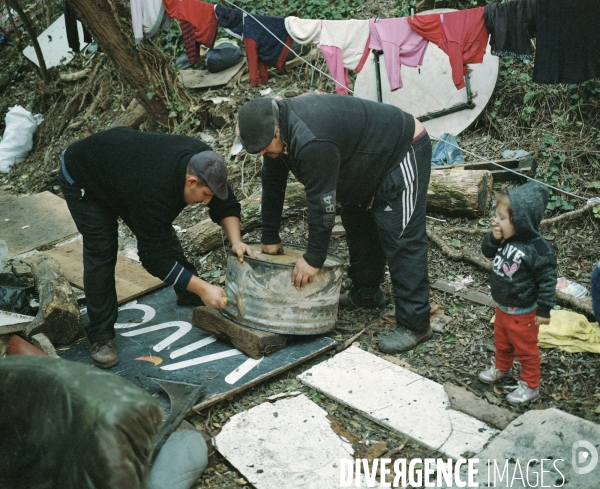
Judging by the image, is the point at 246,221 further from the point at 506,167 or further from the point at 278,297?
the point at 506,167

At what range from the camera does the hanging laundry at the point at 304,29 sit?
6.28m

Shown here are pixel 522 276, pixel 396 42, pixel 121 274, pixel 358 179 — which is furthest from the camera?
pixel 396 42

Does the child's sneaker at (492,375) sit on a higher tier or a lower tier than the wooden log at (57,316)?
lower

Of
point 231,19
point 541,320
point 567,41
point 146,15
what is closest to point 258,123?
point 541,320

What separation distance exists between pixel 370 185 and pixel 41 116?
8684 mm

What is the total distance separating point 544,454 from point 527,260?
98 cm

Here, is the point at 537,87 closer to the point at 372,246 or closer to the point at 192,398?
the point at 372,246

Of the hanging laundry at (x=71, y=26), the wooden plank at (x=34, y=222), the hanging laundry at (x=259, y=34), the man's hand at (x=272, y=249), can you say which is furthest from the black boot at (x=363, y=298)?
the hanging laundry at (x=71, y=26)

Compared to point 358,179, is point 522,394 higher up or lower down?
lower down

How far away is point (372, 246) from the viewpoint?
425 centimetres

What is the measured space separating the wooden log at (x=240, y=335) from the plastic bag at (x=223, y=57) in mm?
5338

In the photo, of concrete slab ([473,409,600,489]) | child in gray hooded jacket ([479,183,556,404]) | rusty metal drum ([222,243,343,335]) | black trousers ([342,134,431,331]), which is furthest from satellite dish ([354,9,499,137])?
concrete slab ([473,409,600,489])

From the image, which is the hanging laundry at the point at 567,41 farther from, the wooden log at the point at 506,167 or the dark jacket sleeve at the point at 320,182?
the dark jacket sleeve at the point at 320,182

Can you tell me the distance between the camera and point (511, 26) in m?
5.64
